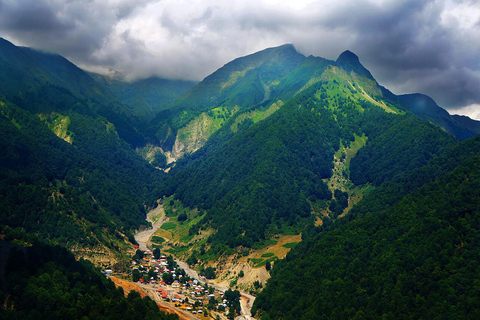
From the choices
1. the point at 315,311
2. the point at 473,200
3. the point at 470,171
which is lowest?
the point at 315,311

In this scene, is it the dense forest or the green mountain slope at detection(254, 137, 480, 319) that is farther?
the green mountain slope at detection(254, 137, 480, 319)

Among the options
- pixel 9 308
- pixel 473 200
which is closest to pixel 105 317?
pixel 9 308

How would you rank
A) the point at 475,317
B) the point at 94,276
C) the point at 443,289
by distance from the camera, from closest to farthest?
the point at 475,317 → the point at 443,289 → the point at 94,276

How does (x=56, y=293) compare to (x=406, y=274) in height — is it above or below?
below

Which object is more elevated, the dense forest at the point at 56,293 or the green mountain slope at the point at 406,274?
the green mountain slope at the point at 406,274

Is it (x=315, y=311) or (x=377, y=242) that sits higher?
(x=377, y=242)

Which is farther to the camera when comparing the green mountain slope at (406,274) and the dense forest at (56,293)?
the green mountain slope at (406,274)

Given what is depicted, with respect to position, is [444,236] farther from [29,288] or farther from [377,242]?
[29,288]

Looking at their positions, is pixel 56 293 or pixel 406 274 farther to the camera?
pixel 406 274
